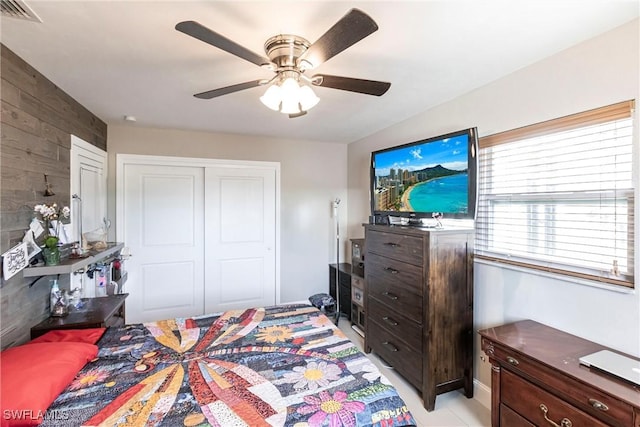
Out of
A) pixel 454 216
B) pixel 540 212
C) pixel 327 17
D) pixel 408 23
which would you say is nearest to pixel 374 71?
pixel 408 23

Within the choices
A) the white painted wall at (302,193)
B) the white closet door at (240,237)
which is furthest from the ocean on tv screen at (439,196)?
the white closet door at (240,237)

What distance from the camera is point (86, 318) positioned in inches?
81.8

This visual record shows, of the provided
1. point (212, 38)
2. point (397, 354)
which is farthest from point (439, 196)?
point (212, 38)

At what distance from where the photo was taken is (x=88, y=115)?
9.41 ft

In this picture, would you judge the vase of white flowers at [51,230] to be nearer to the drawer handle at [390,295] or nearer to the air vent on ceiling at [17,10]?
the air vent on ceiling at [17,10]

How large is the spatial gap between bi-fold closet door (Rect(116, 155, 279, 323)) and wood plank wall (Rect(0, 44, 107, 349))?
1174mm

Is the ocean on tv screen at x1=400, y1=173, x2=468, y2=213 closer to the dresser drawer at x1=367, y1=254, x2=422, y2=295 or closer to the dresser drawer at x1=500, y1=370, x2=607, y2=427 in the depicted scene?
the dresser drawer at x1=367, y1=254, x2=422, y2=295

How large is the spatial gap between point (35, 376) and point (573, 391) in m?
2.42

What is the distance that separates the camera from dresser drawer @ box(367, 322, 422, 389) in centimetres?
229

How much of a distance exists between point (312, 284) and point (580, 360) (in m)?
3.19

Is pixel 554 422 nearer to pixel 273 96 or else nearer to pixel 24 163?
pixel 273 96

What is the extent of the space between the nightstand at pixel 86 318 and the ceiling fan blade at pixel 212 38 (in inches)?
77.7

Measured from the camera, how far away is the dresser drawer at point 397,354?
2287 millimetres

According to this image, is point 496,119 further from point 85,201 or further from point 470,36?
point 85,201
